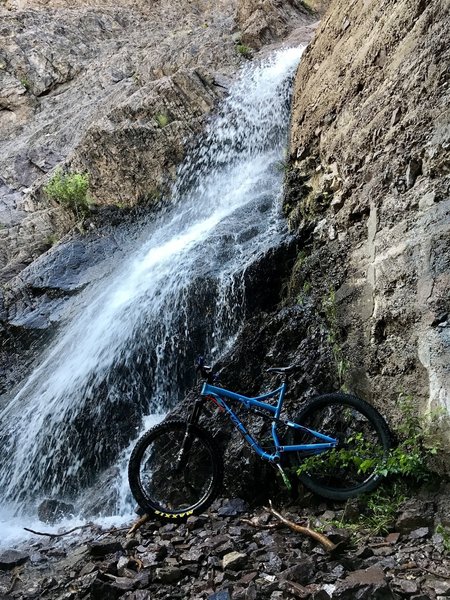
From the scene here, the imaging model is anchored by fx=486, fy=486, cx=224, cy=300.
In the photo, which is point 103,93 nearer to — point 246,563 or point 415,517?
point 246,563

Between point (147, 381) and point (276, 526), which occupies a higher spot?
point (147, 381)

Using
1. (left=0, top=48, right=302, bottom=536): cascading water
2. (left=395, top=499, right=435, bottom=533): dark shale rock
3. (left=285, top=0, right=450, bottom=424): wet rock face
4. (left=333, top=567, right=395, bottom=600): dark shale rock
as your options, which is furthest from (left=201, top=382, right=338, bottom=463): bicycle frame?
(left=0, top=48, right=302, bottom=536): cascading water

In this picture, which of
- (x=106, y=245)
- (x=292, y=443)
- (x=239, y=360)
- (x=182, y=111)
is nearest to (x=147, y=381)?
(x=239, y=360)

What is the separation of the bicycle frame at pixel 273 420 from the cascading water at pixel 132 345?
76.9 inches

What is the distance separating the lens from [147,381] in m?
6.82

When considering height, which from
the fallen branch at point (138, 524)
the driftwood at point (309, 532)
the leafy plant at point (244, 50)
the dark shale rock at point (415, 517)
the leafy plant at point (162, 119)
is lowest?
the dark shale rock at point (415, 517)

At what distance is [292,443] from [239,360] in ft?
4.94

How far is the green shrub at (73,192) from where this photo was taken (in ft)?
38.3

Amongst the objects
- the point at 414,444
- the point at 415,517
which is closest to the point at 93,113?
the point at 414,444

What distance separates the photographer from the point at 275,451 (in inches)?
180

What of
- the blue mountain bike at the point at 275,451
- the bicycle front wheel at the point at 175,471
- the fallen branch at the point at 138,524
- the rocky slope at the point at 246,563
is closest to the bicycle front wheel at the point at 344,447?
the blue mountain bike at the point at 275,451

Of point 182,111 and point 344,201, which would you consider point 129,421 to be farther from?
point 182,111

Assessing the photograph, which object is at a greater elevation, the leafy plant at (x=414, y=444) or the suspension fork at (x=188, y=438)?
the suspension fork at (x=188, y=438)

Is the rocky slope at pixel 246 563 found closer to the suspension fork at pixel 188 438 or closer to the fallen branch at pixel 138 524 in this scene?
the fallen branch at pixel 138 524
